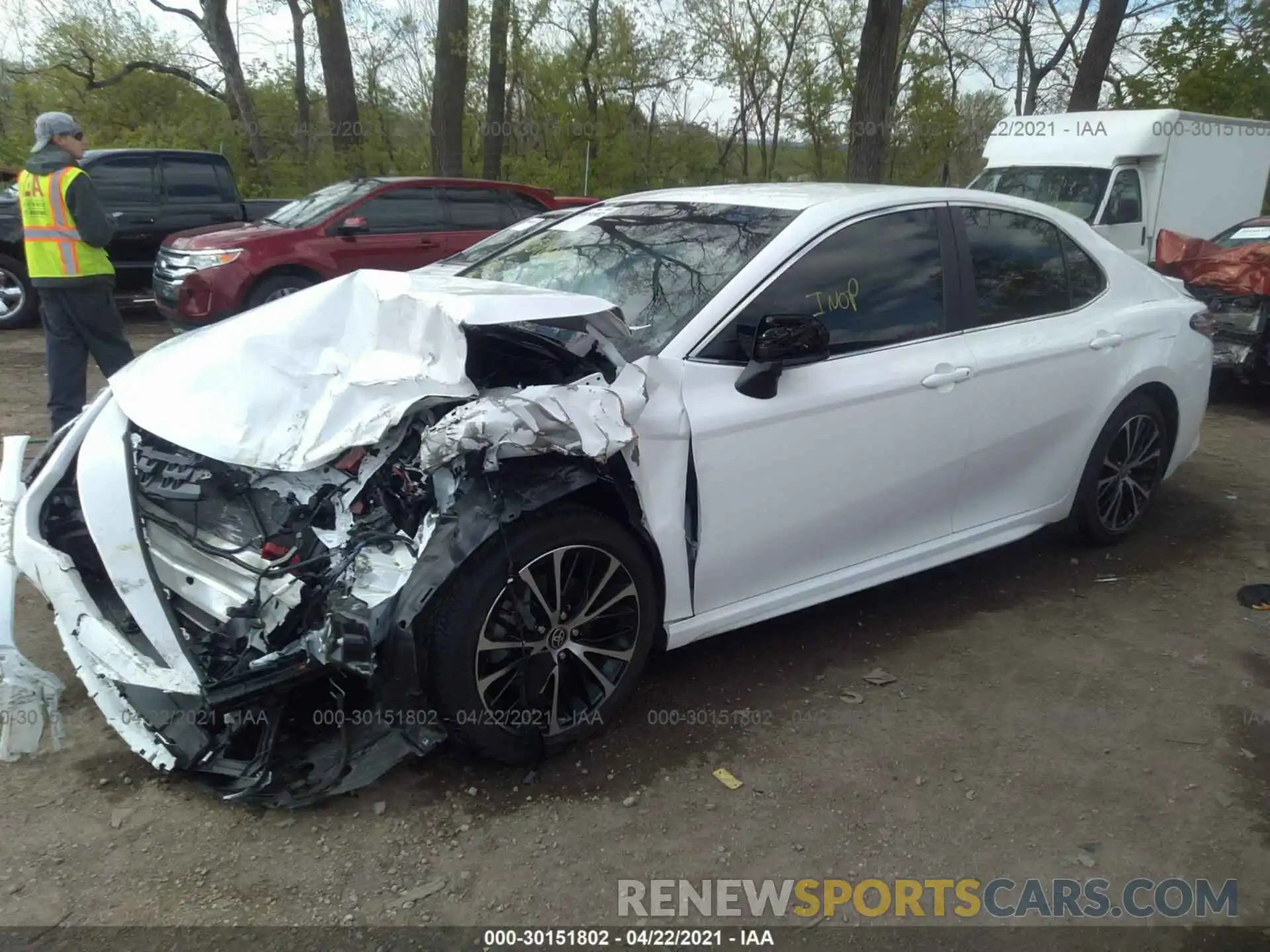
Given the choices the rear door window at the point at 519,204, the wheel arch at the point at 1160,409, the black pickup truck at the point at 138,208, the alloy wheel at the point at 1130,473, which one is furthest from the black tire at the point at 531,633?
the black pickup truck at the point at 138,208

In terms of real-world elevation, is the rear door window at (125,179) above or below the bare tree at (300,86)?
below

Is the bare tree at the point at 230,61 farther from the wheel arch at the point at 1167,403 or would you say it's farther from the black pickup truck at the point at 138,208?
the wheel arch at the point at 1167,403

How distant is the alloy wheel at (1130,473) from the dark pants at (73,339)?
5.65 metres

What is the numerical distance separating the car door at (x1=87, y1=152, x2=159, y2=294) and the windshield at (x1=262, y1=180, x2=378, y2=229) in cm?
183

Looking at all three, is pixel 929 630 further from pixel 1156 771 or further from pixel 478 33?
pixel 478 33

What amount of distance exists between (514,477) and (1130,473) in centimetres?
337

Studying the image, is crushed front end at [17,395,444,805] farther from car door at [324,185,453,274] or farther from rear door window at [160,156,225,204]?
rear door window at [160,156,225,204]

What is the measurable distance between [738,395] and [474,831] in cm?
157

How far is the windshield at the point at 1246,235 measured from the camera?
935cm

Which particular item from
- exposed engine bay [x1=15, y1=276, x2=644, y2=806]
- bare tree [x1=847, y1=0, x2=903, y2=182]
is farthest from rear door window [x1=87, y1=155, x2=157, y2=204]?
exposed engine bay [x1=15, y1=276, x2=644, y2=806]

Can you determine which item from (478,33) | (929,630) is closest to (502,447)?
(929,630)

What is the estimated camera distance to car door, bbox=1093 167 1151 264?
11.1m

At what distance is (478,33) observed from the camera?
2133 cm

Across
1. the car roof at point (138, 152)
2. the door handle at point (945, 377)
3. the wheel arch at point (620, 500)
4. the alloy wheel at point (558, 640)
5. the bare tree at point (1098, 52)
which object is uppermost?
the bare tree at point (1098, 52)
